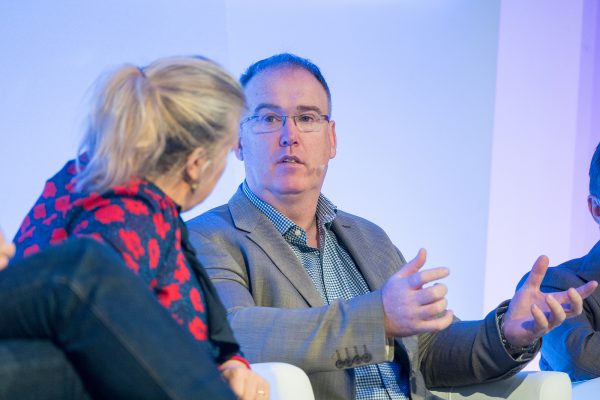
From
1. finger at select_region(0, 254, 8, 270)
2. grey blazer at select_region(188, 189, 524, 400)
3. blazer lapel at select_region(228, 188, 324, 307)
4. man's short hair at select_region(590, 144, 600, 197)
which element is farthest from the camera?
man's short hair at select_region(590, 144, 600, 197)

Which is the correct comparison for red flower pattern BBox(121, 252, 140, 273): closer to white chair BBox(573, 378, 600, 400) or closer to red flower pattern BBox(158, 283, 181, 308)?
red flower pattern BBox(158, 283, 181, 308)

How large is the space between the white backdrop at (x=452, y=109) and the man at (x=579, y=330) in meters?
1.00

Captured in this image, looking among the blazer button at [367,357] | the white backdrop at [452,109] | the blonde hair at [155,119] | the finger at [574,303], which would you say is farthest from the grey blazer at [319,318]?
the white backdrop at [452,109]

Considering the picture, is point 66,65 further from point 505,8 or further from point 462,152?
point 505,8

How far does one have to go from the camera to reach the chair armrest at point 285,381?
1.79 meters

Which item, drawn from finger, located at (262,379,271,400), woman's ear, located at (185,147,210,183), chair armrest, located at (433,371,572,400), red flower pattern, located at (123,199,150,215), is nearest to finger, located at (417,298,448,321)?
finger, located at (262,379,271,400)

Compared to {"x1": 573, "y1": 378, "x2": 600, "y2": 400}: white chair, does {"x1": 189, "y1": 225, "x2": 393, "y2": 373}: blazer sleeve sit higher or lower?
higher

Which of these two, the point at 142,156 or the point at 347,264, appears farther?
the point at 347,264

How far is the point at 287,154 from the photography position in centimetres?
260

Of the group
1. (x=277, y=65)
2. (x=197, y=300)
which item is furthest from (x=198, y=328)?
(x=277, y=65)

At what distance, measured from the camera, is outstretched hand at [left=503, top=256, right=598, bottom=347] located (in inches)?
86.8

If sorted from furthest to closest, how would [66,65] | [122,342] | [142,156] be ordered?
[66,65] → [142,156] → [122,342]

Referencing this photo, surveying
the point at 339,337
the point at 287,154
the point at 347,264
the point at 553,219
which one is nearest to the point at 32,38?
the point at 287,154

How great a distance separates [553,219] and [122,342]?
10.8 ft
